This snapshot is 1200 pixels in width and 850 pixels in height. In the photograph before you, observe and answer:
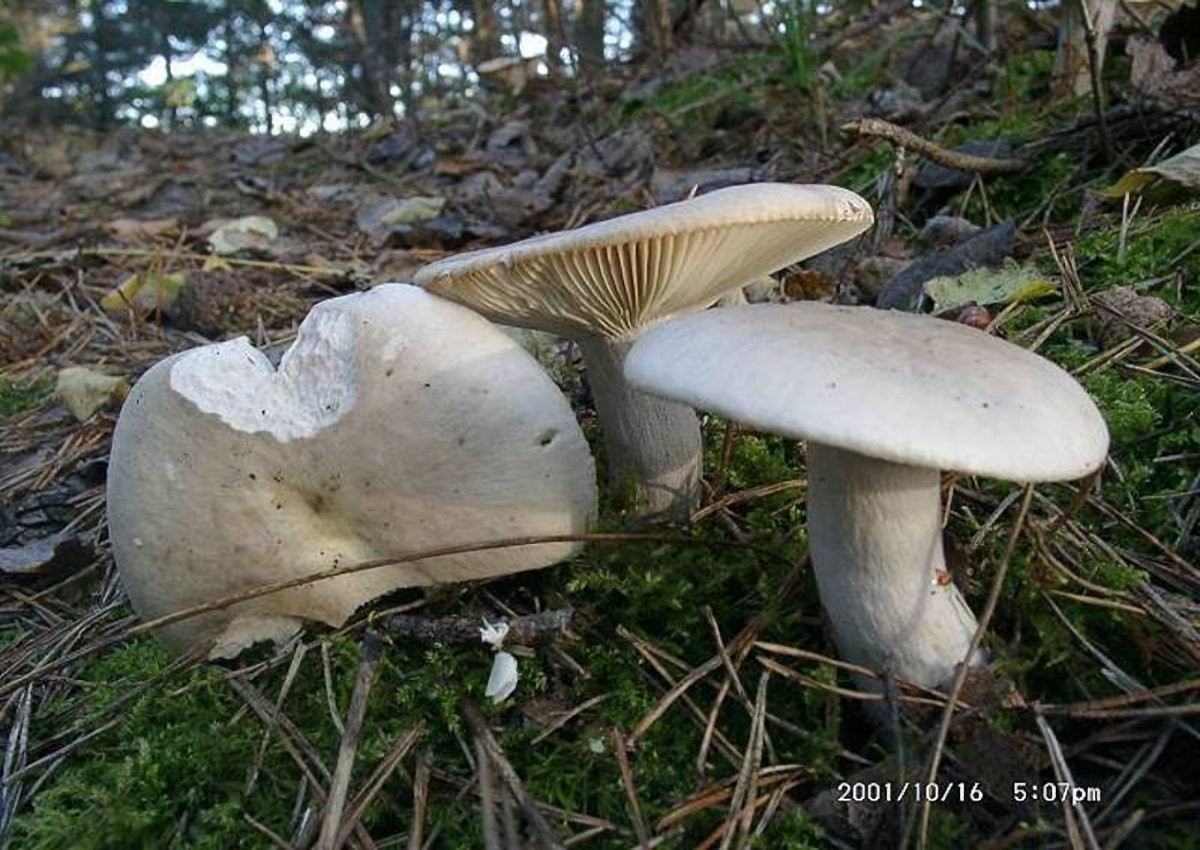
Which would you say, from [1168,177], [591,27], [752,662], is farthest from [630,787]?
[591,27]

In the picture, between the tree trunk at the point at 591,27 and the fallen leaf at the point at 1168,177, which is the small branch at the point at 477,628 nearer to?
the fallen leaf at the point at 1168,177

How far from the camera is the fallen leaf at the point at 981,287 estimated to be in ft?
8.42

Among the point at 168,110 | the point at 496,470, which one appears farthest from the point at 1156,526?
the point at 168,110

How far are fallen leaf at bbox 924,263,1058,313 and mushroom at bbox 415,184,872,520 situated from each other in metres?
0.70

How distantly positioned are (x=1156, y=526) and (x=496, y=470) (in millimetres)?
1401

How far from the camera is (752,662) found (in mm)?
1718

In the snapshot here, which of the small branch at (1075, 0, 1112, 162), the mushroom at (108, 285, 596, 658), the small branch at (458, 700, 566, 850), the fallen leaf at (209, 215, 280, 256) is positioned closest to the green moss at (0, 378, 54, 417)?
the fallen leaf at (209, 215, 280, 256)

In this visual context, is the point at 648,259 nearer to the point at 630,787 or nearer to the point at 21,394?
the point at 630,787

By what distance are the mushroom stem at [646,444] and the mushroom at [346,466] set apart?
0.25 meters

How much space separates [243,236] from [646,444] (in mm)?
3738

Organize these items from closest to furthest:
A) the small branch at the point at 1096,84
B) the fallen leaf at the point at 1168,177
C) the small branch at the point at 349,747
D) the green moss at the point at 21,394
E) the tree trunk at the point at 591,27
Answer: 1. the small branch at the point at 349,747
2. the fallen leaf at the point at 1168,177
3. the small branch at the point at 1096,84
4. the green moss at the point at 21,394
5. the tree trunk at the point at 591,27

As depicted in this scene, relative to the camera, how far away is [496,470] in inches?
70.2

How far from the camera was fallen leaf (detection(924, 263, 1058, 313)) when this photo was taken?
257 centimetres
